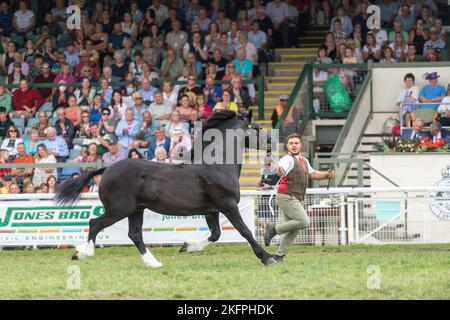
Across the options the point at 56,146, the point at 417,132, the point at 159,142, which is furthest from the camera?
the point at 56,146

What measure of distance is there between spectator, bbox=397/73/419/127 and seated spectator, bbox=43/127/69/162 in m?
6.29

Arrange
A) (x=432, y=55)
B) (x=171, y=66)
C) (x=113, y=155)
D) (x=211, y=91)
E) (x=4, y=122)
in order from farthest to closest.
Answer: (x=171, y=66), (x=4, y=122), (x=432, y=55), (x=211, y=91), (x=113, y=155)

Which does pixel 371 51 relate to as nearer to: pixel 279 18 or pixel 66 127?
pixel 279 18

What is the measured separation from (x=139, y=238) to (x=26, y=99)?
31.5 ft

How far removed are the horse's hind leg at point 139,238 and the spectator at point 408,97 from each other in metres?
7.83

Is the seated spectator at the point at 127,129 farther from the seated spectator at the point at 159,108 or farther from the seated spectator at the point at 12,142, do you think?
the seated spectator at the point at 12,142

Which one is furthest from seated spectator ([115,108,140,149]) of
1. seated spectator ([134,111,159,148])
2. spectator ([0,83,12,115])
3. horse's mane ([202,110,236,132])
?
horse's mane ([202,110,236,132])

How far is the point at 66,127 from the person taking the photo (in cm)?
2103

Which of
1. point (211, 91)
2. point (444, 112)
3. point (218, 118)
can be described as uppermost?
point (218, 118)

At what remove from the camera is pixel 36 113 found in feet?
72.9

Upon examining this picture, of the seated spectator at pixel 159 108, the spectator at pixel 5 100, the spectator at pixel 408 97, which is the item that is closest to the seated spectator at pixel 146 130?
the seated spectator at pixel 159 108

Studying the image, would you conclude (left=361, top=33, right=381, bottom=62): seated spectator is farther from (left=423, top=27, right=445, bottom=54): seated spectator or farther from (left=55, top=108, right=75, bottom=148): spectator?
(left=55, top=108, right=75, bottom=148): spectator

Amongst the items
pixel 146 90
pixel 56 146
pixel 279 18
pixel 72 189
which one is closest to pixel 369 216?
pixel 72 189

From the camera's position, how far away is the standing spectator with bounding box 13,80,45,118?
22484 millimetres
